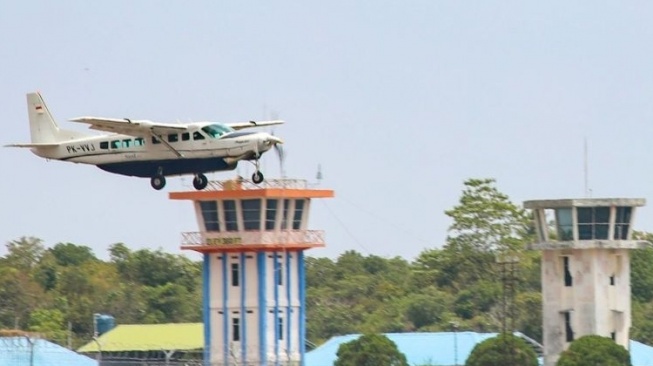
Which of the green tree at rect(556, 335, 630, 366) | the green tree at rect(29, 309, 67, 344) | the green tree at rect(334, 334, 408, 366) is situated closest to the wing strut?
the green tree at rect(334, 334, 408, 366)

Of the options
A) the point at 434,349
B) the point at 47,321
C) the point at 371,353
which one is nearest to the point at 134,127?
Answer: the point at 371,353

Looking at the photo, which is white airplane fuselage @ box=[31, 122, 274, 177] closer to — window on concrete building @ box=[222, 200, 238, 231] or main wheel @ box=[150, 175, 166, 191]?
main wheel @ box=[150, 175, 166, 191]

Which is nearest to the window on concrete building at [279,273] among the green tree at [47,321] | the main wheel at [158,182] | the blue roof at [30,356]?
the blue roof at [30,356]

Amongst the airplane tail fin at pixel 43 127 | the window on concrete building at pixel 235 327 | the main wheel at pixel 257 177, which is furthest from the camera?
the window on concrete building at pixel 235 327

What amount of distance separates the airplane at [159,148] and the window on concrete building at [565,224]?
26.9 metres

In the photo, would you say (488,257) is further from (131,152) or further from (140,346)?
(131,152)

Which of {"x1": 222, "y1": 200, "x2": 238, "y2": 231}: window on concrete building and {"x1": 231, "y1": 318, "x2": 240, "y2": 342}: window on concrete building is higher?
{"x1": 222, "y1": 200, "x2": 238, "y2": 231}: window on concrete building

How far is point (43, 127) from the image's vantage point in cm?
11638

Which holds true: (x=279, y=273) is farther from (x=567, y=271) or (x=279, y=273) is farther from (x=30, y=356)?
(x=567, y=271)

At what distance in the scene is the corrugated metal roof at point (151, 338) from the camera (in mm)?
153125

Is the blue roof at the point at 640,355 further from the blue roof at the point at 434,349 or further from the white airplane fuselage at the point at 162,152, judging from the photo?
the white airplane fuselage at the point at 162,152

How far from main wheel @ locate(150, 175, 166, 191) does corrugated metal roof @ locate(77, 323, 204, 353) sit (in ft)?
137

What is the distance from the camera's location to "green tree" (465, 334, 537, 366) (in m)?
125

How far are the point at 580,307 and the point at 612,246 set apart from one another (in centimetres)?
367
